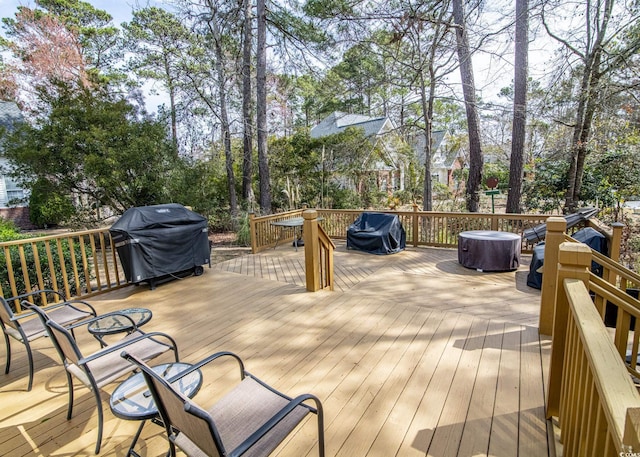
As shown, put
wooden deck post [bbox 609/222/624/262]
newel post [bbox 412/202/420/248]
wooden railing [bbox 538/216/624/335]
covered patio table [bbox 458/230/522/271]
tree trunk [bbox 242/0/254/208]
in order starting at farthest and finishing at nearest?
tree trunk [bbox 242/0/254/208], newel post [bbox 412/202/420/248], covered patio table [bbox 458/230/522/271], wooden deck post [bbox 609/222/624/262], wooden railing [bbox 538/216/624/335]

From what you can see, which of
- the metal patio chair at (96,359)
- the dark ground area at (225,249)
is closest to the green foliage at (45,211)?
the dark ground area at (225,249)

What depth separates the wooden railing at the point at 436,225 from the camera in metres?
6.27

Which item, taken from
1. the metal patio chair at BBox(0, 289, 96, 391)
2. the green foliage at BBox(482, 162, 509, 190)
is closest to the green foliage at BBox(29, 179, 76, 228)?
the metal patio chair at BBox(0, 289, 96, 391)

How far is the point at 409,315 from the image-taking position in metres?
3.42

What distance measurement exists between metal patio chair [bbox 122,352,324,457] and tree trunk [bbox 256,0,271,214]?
7.67 meters

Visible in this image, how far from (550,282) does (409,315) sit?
1.29 metres

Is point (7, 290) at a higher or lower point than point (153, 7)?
lower

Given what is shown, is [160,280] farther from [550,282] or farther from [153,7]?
[153,7]

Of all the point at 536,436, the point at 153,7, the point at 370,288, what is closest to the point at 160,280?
the point at 370,288

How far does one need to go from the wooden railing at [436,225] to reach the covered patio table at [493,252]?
115 centimetres

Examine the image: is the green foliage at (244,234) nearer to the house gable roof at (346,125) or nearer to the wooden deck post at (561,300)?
the house gable roof at (346,125)

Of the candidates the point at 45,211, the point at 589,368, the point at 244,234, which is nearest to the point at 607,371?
the point at 589,368

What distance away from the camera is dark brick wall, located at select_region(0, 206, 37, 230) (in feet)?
42.2

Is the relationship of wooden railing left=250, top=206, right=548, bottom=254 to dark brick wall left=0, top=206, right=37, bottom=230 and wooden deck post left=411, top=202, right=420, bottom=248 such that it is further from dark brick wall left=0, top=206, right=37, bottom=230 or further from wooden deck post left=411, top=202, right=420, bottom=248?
dark brick wall left=0, top=206, right=37, bottom=230
